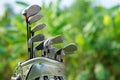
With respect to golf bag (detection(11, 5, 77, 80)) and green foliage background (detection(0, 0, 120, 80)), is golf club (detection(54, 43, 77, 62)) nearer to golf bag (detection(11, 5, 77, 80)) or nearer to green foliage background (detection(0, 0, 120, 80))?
golf bag (detection(11, 5, 77, 80))

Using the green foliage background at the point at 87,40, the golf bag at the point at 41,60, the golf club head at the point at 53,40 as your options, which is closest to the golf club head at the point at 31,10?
the golf bag at the point at 41,60

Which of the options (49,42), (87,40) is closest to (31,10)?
(49,42)

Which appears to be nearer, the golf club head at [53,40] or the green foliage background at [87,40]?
the golf club head at [53,40]

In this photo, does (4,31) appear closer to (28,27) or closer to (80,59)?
(80,59)

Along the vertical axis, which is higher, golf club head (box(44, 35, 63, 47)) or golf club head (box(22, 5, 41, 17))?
golf club head (box(22, 5, 41, 17))

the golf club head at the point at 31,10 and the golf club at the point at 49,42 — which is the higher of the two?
the golf club head at the point at 31,10

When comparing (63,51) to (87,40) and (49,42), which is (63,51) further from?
(87,40)

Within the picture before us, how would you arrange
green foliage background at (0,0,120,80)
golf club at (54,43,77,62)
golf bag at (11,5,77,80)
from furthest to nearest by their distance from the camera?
green foliage background at (0,0,120,80) → golf club at (54,43,77,62) → golf bag at (11,5,77,80)

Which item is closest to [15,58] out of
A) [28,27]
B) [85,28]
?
[85,28]

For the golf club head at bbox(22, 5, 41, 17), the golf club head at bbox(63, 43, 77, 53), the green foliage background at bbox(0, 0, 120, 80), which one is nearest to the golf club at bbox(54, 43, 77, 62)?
the golf club head at bbox(63, 43, 77, 53)

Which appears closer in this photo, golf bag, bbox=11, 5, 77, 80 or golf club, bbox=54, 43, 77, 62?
golf bag, bbox=11, 5, 77, 80

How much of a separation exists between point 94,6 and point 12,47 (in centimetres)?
129

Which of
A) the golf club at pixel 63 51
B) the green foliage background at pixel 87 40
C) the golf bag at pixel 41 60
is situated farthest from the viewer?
the green foliage background at pixel 87 40

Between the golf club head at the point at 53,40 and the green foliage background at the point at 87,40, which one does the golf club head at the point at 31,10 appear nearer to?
the golf club head at the point at 53,40
